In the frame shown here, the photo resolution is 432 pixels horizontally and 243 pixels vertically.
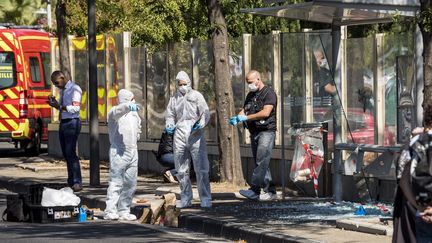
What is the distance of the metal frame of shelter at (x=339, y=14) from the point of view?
14359 millimetres

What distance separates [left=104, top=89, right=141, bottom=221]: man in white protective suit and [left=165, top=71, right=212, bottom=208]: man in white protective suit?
24.9 inches

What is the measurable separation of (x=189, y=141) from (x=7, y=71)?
1549cm

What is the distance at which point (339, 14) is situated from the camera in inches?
612

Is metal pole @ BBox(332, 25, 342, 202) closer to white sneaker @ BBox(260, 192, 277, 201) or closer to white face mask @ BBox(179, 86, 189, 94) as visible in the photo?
white sneaker @ BBox(260, 192, 277, 201)

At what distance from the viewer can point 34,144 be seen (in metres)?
31.6

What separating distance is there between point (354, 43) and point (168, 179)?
5103mm

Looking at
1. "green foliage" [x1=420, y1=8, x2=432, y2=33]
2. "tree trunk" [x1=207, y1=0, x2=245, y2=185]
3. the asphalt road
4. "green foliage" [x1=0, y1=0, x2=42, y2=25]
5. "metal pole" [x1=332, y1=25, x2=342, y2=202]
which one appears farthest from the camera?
"green foliage" [x1=0, y1=0, x2=42, y2=25]

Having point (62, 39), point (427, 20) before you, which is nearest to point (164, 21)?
point (62, 39)

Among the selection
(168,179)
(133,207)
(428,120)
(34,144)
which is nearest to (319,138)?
(133,207)

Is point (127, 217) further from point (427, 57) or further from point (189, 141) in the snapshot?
point (427, 57)

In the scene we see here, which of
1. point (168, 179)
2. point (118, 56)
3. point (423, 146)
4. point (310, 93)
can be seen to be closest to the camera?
point (423, 146)

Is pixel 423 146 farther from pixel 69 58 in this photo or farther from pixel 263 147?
pixel 69 58

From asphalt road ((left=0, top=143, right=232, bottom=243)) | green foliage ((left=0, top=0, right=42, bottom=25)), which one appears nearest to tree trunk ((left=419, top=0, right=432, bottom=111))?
asphalt road ((left=0, top=143, right=232, bottom=243))

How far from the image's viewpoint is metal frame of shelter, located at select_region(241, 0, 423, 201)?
14.4 m
